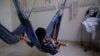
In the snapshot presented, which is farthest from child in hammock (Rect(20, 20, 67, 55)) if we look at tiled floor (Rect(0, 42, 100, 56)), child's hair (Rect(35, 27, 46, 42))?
tiled floor (Rect(0, 42, 100, 56))

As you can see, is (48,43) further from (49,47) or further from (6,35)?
(6,35)

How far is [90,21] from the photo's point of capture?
376cm

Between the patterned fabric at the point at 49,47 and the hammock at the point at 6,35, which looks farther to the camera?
the hammock at the point at 6,35

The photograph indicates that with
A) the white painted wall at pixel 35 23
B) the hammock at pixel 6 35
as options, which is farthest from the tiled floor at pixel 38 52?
the hammock at pixel 6 35

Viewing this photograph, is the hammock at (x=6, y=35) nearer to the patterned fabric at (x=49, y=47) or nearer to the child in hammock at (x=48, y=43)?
the child in hammock at (x=48, y=43)

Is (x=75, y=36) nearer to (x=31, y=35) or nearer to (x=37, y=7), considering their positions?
(x=37, y=7)

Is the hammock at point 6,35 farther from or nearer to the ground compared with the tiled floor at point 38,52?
farther from the ground

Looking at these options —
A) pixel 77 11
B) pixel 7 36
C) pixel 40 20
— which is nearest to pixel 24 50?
pixel 7 36

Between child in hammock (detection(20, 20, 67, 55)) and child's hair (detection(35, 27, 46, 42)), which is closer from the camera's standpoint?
child in hammock (detection(20, 20, 67, 55))

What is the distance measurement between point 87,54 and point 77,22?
4.18 feet

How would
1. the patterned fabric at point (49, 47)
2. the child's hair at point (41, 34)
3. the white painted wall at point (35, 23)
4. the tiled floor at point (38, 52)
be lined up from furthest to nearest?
the white painted wall at point (35, 23)
the tiled floor at point (38, 52)
the child's hair at point (41, 34)
the patterned fabric at point (49, 47)

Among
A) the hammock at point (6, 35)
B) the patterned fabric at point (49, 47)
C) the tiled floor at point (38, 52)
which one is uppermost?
the hammock at point (6, 35)

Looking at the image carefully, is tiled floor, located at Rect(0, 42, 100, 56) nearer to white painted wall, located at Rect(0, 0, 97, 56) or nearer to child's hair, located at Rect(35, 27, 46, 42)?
white painted wall, located at Rect(0, 0, 97, 56)

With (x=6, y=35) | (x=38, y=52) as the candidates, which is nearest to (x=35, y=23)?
(x=38, y=52)
